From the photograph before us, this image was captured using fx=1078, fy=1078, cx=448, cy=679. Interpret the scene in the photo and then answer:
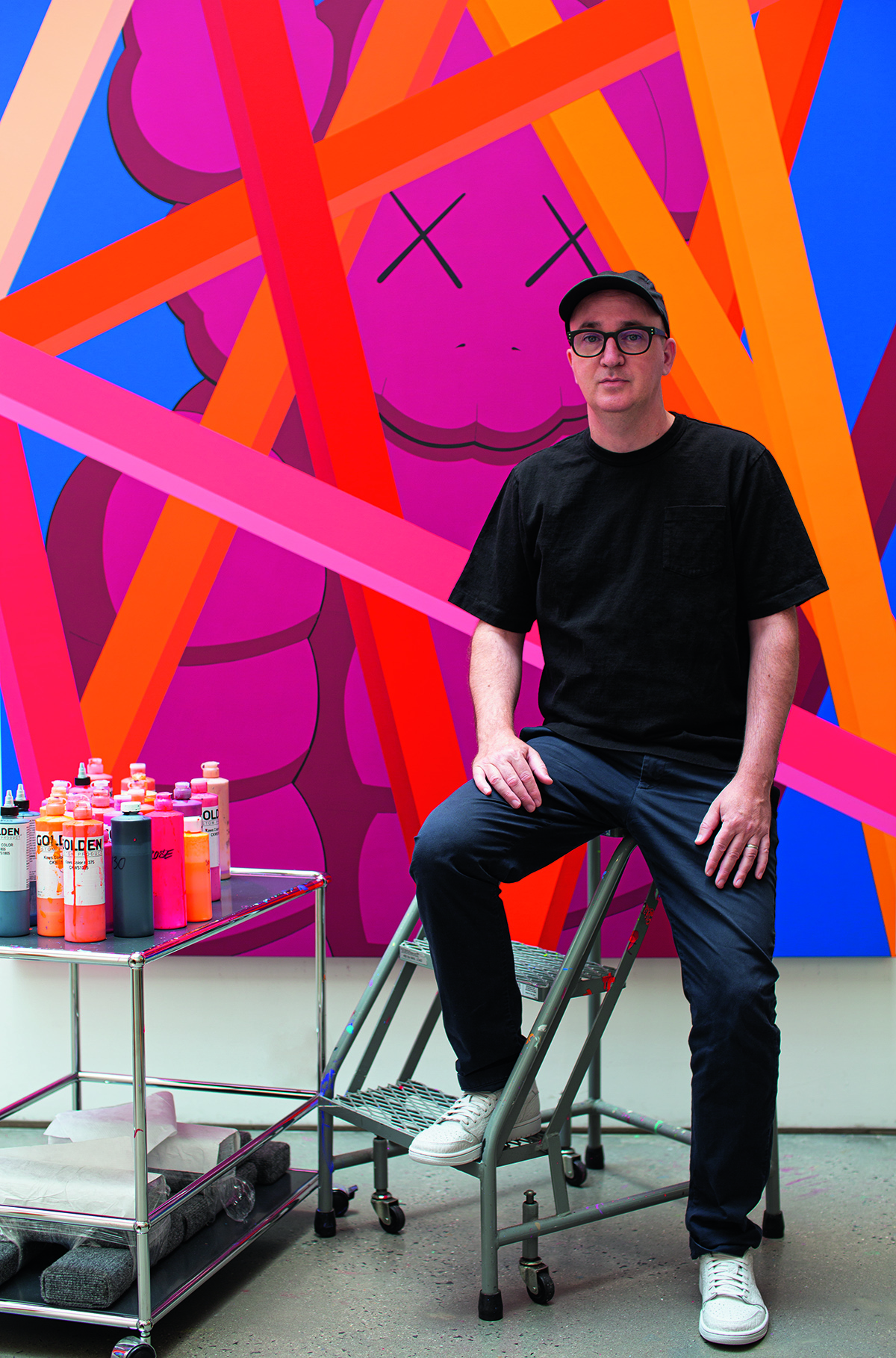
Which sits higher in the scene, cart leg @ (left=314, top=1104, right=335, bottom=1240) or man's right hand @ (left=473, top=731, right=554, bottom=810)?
man's right hand @ (left=473, top=731, right=554, bottom=810)

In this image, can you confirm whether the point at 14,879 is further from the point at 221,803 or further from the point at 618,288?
the point at 618,288

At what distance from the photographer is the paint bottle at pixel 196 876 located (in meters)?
1.77

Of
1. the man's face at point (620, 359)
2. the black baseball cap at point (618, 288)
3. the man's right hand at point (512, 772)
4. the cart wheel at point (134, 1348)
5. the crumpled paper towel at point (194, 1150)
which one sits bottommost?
the cart wheel at point (134, 1348)

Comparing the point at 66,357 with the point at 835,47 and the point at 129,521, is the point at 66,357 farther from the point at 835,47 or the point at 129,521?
the point at 835,47

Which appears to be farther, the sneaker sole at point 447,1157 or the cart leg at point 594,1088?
the cart leg at point 594,1088

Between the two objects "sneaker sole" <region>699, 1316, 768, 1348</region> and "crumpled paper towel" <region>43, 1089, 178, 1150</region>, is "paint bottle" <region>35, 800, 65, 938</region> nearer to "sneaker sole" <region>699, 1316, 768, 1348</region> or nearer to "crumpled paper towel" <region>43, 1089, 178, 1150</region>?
"crumpled paper towel" <region>43, 1089, 178, 1150</region>

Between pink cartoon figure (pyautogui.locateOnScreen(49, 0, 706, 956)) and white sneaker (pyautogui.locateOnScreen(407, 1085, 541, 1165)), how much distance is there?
673mm

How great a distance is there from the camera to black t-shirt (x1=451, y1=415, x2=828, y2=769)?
1792mm

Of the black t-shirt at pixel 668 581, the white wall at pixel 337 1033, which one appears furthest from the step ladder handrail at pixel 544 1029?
the white wall at pixel 337 1033

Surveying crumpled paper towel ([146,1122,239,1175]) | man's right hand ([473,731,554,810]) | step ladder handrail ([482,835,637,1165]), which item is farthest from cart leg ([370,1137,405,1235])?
man's right hand ([473,731,554,810])

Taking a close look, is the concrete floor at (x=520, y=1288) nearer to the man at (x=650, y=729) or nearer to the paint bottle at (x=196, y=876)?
the man at (x=650, y=729)

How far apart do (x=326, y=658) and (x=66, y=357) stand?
88cm

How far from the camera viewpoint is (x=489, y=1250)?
5.42 ft

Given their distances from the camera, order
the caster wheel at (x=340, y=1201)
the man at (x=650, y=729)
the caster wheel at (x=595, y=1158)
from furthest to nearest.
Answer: the caster wheel at (x=595, y=1158)
the caster wheel at (x=340, y=1201)
the man at (x=650, y=729)
